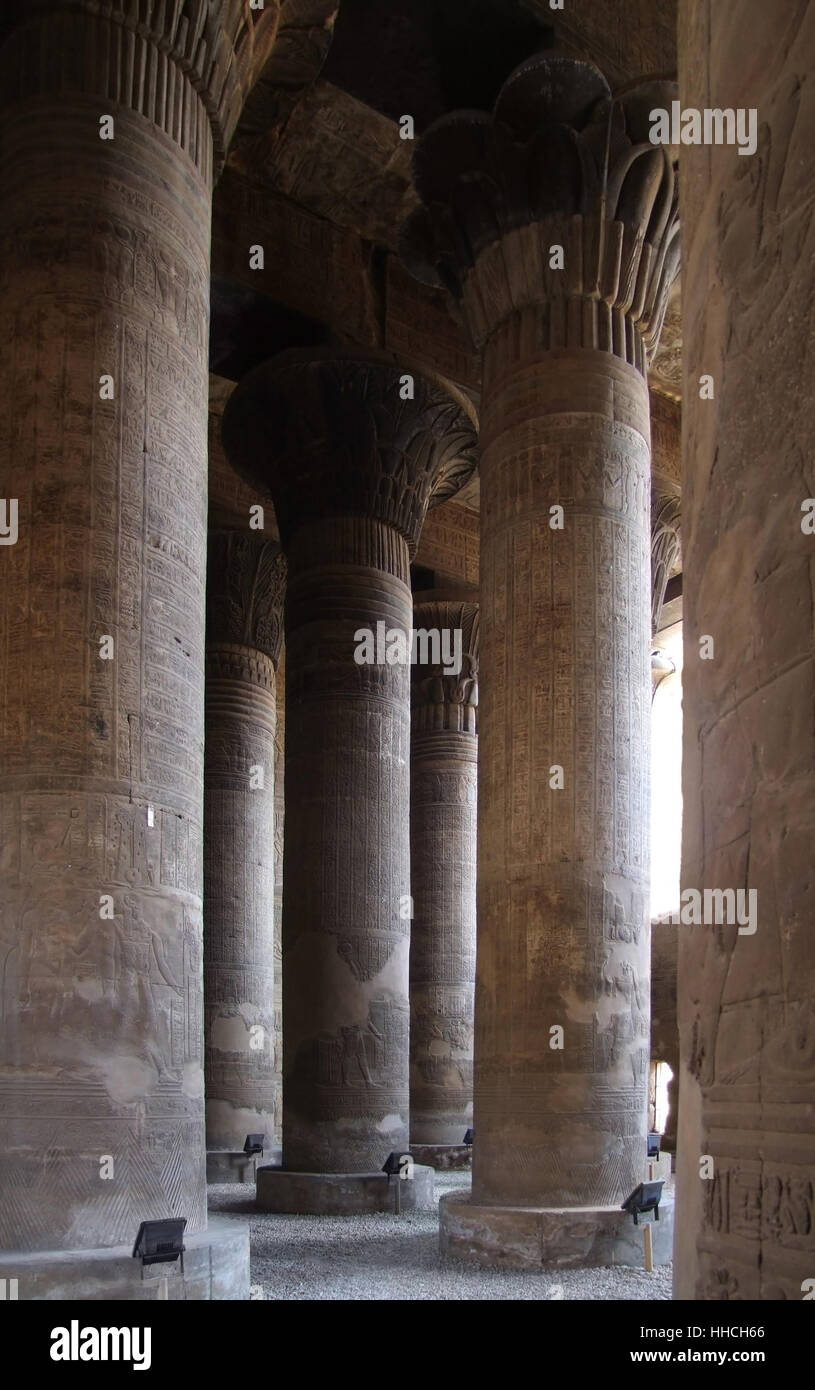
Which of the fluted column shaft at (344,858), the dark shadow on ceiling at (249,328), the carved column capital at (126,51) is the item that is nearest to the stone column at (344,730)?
the fluted column shaft at (344,858)

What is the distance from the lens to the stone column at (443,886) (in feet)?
52.1

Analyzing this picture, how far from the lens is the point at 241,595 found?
47.2 ft

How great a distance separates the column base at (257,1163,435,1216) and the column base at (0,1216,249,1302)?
5255 mm

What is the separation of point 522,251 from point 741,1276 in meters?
7.72

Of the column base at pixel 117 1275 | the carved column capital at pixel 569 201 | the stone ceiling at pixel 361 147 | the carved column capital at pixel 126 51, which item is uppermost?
the stone ceiling at pixel 361 147

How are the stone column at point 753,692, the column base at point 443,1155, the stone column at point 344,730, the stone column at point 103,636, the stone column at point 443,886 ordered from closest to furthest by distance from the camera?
1. the stone column at point 753,692
2. the stone column at point 103,636
3. the stone column at point 344,730
4. the column base at point 443,1155
5. the stone column at point 443,886

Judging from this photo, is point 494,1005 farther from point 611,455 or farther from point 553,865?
point 611,455

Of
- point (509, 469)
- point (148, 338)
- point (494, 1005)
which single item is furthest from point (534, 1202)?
point (148, 338)

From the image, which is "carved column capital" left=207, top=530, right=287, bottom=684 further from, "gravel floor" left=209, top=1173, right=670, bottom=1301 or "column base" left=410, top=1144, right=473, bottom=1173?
"gravel floor" left=209, top=1173, right=670, bottom=1301

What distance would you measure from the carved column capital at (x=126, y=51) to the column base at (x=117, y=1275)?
461cm

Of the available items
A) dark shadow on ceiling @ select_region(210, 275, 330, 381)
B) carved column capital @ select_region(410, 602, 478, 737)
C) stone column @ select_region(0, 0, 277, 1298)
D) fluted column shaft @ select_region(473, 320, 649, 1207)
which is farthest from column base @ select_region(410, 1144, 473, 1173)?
stone column @ select_region(0, 0, 277, 1298)

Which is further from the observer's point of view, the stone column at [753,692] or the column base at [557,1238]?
the column base at [557,1238]

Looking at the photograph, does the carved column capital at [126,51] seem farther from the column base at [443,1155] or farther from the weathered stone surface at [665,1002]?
the weathered stone surface at [665,1002]

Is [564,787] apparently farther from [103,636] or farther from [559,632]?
[103,636]
